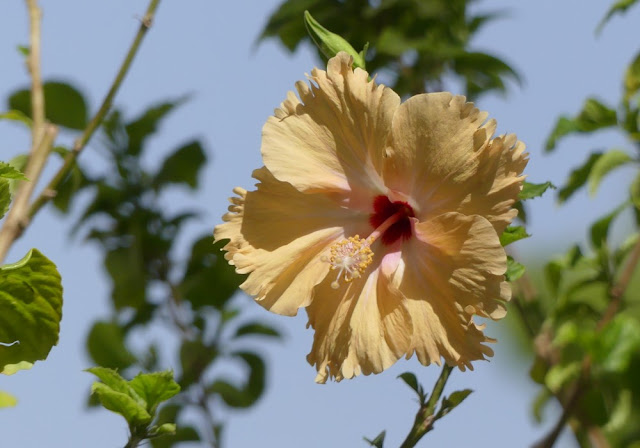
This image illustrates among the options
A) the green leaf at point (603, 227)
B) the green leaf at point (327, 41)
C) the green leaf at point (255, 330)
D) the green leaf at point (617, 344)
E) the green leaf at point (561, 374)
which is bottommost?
the green leaf at point (255, 330)

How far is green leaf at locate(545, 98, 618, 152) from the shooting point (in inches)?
75.9

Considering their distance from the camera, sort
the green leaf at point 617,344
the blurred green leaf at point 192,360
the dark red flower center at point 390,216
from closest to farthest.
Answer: the dark red flower center at point 390,216, the green leaf at point 617,344, the blurred green leaf at point 192,360

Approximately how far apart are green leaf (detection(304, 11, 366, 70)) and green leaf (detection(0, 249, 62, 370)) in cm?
38

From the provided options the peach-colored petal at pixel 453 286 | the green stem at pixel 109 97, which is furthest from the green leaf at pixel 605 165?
the green stem at pixel 109 97

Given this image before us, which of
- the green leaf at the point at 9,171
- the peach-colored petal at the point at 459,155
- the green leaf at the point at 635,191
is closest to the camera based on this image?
the green leaf at the point at 9,171

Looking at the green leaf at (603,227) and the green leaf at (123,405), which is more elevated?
the green leaf at (123,405)

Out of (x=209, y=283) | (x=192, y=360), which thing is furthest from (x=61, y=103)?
(x=192, y=360)

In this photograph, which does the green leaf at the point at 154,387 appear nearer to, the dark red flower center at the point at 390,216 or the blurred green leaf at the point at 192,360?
the dark red flower center at the point at 390,216

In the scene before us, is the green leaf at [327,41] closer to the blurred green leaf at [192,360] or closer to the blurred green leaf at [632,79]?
the blurred green leaf at [632,79]

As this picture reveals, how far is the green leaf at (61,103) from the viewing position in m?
2.33

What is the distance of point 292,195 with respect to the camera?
100cm

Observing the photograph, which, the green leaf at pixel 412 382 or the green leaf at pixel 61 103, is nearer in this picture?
the green leaf at pixel 412 382

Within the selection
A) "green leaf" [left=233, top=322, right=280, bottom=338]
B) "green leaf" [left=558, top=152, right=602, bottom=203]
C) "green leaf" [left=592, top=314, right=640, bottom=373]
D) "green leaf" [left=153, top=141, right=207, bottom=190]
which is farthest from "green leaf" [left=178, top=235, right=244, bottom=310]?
"green leaf" [left=592, top=314, right=640, bottom=373]

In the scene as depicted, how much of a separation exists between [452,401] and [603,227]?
112cm
